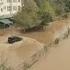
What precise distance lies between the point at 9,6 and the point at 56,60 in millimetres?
20815

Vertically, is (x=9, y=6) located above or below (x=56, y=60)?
above

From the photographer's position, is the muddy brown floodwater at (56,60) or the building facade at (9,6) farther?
the building facade at (9,6)

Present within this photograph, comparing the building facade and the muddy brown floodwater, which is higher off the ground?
the building facade

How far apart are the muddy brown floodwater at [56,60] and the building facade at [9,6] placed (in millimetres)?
15318

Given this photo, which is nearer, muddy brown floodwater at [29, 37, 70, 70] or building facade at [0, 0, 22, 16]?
muddy brown floodwater at [29, 37, 70, 70]

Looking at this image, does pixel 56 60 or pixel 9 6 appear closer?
pixel 56 60

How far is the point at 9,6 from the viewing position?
133ft

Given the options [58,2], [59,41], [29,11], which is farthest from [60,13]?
[59,41]

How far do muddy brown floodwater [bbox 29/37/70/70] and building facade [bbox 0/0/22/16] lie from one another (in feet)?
50.3

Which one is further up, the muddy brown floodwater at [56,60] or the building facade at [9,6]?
the building facade at [9,6]

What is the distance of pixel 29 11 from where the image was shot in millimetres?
36188

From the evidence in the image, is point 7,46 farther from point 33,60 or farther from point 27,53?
point 33,60

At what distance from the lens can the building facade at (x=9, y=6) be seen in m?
39.3

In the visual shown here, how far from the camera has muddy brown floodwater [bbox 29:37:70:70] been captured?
1949 cm
